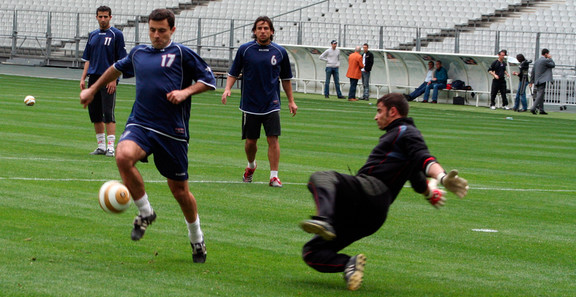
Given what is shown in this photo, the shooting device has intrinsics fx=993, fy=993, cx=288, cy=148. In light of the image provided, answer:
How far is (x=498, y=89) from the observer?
35.5 meters

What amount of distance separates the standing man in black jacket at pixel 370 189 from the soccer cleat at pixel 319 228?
0.07m

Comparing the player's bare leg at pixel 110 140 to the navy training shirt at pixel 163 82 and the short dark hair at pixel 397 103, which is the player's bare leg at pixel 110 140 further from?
the short dark hair at pixel 397 103

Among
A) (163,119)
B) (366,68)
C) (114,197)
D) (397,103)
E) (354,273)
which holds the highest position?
(366,68)

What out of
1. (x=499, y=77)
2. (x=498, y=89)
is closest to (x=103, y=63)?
(x=499, y=77)

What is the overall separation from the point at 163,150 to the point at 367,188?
70.2 inches

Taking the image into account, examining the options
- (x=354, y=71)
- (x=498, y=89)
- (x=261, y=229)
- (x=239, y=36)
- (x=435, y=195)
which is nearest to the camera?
(x=435, y=195)

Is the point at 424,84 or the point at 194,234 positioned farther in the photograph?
the point at 424,84

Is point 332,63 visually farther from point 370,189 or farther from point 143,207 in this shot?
point 370,189

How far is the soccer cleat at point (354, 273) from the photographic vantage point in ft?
21.9

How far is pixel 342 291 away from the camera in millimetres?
6879

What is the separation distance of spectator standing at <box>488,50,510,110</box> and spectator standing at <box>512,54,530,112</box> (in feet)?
1.61

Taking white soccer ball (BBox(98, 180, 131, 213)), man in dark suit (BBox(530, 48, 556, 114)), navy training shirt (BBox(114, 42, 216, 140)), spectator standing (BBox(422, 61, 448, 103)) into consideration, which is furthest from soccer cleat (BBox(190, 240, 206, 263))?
spectator standing (BBox(422, 61, 448, 103))

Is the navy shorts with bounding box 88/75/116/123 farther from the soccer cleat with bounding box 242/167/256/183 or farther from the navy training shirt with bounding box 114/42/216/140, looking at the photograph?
the navy training shirt with bounding box 114/42/216/140

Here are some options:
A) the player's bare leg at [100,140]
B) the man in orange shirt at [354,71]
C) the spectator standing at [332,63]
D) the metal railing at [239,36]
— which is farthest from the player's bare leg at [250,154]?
the metal railing at [239,36]
